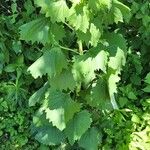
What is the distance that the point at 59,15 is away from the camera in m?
3.30

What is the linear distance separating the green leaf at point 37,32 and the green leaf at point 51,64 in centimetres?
13

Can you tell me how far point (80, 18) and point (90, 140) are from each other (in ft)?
3.75

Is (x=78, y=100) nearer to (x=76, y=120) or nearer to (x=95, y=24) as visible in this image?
(x=76, y=120)

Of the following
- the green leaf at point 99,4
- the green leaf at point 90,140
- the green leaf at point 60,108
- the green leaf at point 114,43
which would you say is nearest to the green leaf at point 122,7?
the green leaf at point 99,4

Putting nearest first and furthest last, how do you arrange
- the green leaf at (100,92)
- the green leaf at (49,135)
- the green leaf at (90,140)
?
1. the green leaf at (100,92)
2. the green leaf at (90,140)
3. the green leaf at (49,135)

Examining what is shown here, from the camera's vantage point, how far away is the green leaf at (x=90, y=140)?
3.92 m

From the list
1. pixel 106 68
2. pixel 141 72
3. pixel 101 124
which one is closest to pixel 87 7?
pixel 106 68

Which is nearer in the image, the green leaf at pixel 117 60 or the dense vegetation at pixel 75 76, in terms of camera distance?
the dense vegetation at pixel 75 76

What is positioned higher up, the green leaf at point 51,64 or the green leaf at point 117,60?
the green leaf at point 117,60

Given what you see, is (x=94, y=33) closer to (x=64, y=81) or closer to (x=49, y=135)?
(x=64, y=81)

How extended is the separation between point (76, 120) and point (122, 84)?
3.01 feet

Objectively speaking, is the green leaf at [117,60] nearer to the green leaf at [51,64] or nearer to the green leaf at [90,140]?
the green leaf at [51,64]

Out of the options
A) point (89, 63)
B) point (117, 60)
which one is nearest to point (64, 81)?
point (89, 63)

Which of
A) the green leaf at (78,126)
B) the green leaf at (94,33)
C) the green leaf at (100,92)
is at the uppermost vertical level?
the green leaf at (94,33)
